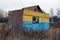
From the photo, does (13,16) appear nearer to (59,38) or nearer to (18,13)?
(18,13)

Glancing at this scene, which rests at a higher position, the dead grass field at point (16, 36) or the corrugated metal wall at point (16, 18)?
the corrugated metal wall at point (16, 18)

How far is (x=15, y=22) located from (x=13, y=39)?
19.4 ft

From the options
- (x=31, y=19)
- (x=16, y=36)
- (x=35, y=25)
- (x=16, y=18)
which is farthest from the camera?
(x=35, y=25)

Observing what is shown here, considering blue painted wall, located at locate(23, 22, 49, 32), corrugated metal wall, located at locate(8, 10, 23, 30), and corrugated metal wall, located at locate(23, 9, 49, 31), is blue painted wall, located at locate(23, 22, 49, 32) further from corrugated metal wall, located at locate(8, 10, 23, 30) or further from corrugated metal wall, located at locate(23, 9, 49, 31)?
corrugated metal wall, located at locate(8, 10, 23, 30)

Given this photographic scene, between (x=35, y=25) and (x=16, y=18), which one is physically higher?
(x=16, y=18)

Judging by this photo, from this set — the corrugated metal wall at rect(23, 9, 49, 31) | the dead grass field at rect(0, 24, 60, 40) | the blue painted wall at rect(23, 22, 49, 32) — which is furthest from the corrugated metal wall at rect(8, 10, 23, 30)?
the dead grass field at rect(0, 24, 60, 40)

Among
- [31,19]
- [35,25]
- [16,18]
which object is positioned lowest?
[35,25]

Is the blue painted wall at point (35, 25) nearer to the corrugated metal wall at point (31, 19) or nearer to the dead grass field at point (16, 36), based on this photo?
the corrugated metal wall at point (31, 19)

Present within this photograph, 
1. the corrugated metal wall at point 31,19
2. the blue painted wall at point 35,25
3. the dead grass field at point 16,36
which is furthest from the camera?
the corrugated metal wall at point 31,19

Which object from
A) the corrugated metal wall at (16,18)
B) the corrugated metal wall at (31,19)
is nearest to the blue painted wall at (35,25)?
the corrugated metal wall at (31,19)

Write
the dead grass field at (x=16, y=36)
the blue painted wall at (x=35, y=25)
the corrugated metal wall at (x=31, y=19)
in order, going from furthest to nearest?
the corrugated metal wall at (x=31, y=19) → the blue painted wall at (x=35, y=25) → the dead grass field at (x=16, y=36)

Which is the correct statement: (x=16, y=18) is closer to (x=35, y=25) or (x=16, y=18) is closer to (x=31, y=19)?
(x=31, y=19)

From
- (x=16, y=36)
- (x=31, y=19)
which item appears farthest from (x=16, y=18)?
(x=16, y=36)

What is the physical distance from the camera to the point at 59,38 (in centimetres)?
844
